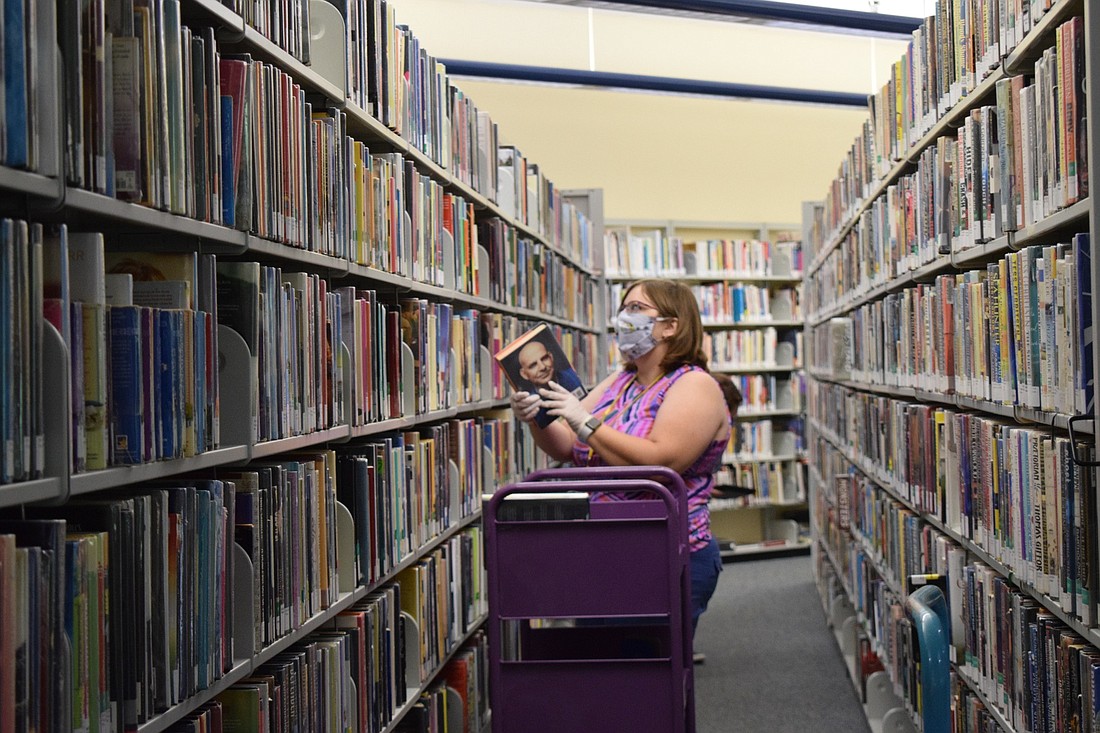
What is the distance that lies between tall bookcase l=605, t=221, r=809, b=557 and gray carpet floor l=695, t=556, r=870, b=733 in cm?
104

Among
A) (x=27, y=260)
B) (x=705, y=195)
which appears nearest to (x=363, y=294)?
(x=27, y=260)

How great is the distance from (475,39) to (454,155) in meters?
4.53

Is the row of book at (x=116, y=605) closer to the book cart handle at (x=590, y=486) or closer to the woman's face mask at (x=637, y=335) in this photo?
the book cart handle at (x=590, y=486)

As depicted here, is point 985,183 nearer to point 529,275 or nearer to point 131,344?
point 131,344

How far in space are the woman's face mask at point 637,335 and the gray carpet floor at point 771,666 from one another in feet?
5.36

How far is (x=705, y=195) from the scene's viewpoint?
8.76 m

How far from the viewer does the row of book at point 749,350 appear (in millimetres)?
8125

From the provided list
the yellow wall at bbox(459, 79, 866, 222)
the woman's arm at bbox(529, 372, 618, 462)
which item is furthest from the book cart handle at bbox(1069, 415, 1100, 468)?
the yellow wall at bbox(459, 79, 866, 222)

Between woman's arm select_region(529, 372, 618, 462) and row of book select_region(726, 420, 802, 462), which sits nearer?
woman's arm select_region(529, 372, 618, 462)

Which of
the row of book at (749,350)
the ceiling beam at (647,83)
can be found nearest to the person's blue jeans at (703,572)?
the ceiling beam at (647,83)

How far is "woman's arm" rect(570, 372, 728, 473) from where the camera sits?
3002mm

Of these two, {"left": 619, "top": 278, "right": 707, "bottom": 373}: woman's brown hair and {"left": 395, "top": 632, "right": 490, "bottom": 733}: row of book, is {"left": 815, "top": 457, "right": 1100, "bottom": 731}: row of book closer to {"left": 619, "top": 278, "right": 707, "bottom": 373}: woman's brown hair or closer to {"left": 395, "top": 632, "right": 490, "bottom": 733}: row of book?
{"left": 619, "top": 278, "right": 707, "bottom": 373}: woman's brown hair

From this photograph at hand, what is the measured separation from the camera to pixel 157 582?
4.86 ft

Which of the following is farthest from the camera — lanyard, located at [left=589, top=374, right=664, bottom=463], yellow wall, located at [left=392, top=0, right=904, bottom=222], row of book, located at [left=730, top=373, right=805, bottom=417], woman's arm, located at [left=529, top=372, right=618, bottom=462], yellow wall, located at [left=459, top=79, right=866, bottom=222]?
yellow wall, located at [left=459, top=79, right=866, bottom=222]
